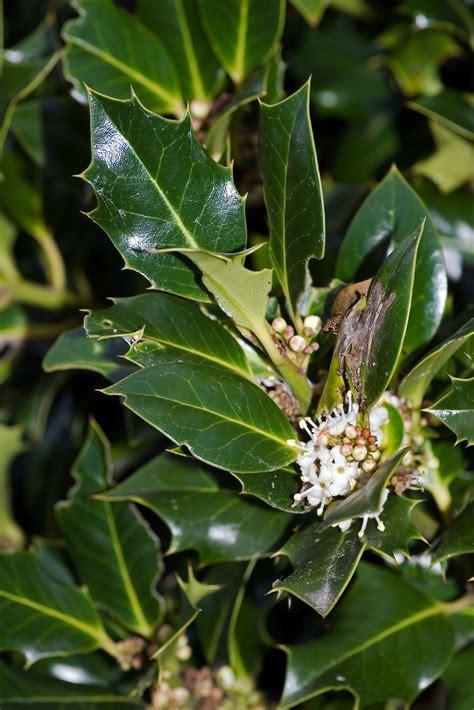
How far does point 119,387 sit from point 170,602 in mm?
662

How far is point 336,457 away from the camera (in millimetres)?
956

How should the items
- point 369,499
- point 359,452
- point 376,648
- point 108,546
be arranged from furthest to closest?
point 108,546 → point 376,648 → point 359,452 → point 369,499

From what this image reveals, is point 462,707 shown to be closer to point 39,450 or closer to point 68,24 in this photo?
point 39,450

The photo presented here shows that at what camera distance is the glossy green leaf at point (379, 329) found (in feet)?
3.01

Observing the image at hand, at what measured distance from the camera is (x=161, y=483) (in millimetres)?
1215

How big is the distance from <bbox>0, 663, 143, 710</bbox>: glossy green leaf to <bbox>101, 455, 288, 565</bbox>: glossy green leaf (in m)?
0.30

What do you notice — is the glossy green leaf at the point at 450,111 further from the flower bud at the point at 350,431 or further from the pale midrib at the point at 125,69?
the flower bud at the point at 350,431

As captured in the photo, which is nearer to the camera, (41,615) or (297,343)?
(297,343)

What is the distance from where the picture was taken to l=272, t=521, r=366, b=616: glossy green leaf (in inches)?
33.7

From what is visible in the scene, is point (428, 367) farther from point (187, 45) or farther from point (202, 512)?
point (187, 45)

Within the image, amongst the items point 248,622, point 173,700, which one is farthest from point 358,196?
point 173,700

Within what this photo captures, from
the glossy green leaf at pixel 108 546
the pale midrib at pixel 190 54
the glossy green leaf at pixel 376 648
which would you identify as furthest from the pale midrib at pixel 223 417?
the pale midrib at pixel 190 54

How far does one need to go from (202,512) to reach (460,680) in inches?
16.6

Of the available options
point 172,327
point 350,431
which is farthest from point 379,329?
point 172,327
